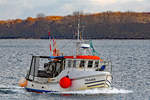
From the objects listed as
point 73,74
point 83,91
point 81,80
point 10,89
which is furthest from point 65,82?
point 10,89

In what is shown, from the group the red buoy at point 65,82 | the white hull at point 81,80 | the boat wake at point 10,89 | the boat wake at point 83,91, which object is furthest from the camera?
the boat wake at point 10,89

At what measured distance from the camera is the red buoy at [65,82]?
138 feet

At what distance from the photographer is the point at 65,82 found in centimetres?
4222

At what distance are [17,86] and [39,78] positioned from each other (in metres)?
6.75

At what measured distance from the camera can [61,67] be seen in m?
43.8

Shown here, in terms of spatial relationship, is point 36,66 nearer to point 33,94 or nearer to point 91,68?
point 33,94

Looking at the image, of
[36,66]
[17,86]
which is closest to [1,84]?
[17,86]

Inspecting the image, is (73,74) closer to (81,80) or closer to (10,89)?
(81,80)

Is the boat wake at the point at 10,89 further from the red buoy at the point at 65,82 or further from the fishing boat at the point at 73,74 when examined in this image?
the red buoy at the point at 65,82

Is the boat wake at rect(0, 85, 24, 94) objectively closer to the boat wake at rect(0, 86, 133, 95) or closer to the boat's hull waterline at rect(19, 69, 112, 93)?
the boat wake at rect(0, 86, 133, 95)

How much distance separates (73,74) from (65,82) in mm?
1150

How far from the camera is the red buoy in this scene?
4220cm

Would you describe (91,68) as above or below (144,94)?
above

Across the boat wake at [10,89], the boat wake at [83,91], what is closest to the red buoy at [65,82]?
the boat wake at [83,91]
